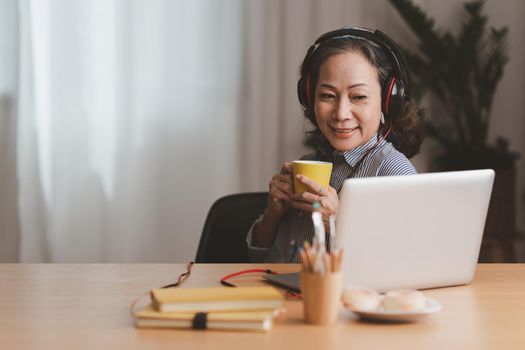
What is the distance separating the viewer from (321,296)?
46.6 inches

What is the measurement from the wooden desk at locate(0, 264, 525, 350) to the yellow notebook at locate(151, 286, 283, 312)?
39 mm

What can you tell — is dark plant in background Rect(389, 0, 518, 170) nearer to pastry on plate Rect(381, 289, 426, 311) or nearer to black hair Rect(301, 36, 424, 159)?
black hair Rect(301, 36, 424, 159)

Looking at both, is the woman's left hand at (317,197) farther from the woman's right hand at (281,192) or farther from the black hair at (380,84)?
the black hair at (380,84)

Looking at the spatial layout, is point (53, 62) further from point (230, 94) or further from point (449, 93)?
point (449, 93)

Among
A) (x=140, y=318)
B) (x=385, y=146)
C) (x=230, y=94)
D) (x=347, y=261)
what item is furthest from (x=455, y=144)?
(x=140, y=318)

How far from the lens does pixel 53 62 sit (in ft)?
12.3

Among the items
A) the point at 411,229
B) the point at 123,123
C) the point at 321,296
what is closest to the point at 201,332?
the point at 321,296

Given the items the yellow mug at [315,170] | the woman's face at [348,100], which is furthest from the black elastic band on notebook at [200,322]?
the woman's face at [348,100]

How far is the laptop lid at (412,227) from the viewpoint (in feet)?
4.33

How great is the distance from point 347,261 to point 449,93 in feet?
8.39

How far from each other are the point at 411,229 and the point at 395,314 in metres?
0.23

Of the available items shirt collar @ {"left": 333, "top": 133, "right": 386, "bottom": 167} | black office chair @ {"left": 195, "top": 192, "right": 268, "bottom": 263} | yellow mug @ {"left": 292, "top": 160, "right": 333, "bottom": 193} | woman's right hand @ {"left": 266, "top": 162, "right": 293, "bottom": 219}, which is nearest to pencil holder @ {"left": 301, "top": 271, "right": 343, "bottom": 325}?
yellow mug @ {"left": 292, "top": 160, "right": 333, "bottom": 193}

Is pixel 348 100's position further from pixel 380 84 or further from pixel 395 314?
pixel 395 314

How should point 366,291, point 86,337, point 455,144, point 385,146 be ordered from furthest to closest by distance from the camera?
point 455,144 → point 385,146 → point 366,291 → point 86,337
